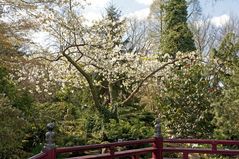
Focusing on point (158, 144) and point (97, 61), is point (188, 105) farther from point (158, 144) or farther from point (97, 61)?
point (158, 144)

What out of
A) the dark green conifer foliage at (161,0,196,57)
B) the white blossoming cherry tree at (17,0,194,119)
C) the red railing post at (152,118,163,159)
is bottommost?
the red railing post at (152,118,163,159)

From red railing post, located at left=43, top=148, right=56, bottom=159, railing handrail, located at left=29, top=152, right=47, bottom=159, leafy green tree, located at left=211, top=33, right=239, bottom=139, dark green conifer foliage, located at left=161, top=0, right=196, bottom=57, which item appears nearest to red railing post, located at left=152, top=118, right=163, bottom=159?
red railing post, located at left=43, top=148, right=56, bottom=159

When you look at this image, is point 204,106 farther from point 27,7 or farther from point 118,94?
point 27,7

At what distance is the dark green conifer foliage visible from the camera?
2359cm

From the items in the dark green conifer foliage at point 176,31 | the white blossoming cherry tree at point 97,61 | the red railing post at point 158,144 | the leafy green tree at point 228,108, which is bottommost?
the red railing post at point 158,144

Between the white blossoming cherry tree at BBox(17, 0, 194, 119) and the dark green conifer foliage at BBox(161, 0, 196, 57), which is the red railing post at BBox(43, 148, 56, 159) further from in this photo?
the dark green conifer foliage at BBox(161, 0, 196, 57)

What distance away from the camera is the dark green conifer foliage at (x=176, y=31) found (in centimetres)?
2359

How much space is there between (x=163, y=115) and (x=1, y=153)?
844cm

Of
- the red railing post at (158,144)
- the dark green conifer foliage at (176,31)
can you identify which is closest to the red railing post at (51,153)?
the red railing post at (158,144)

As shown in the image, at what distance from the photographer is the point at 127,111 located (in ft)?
52.1

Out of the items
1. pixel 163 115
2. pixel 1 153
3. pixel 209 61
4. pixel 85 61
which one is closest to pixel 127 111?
pixel 163 115

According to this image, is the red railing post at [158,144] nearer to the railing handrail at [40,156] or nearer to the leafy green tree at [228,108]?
the leafy green tree at [228,108]

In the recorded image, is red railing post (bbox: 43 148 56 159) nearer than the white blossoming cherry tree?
Yes

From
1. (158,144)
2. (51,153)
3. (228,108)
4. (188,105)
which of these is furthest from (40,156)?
(188,105)
